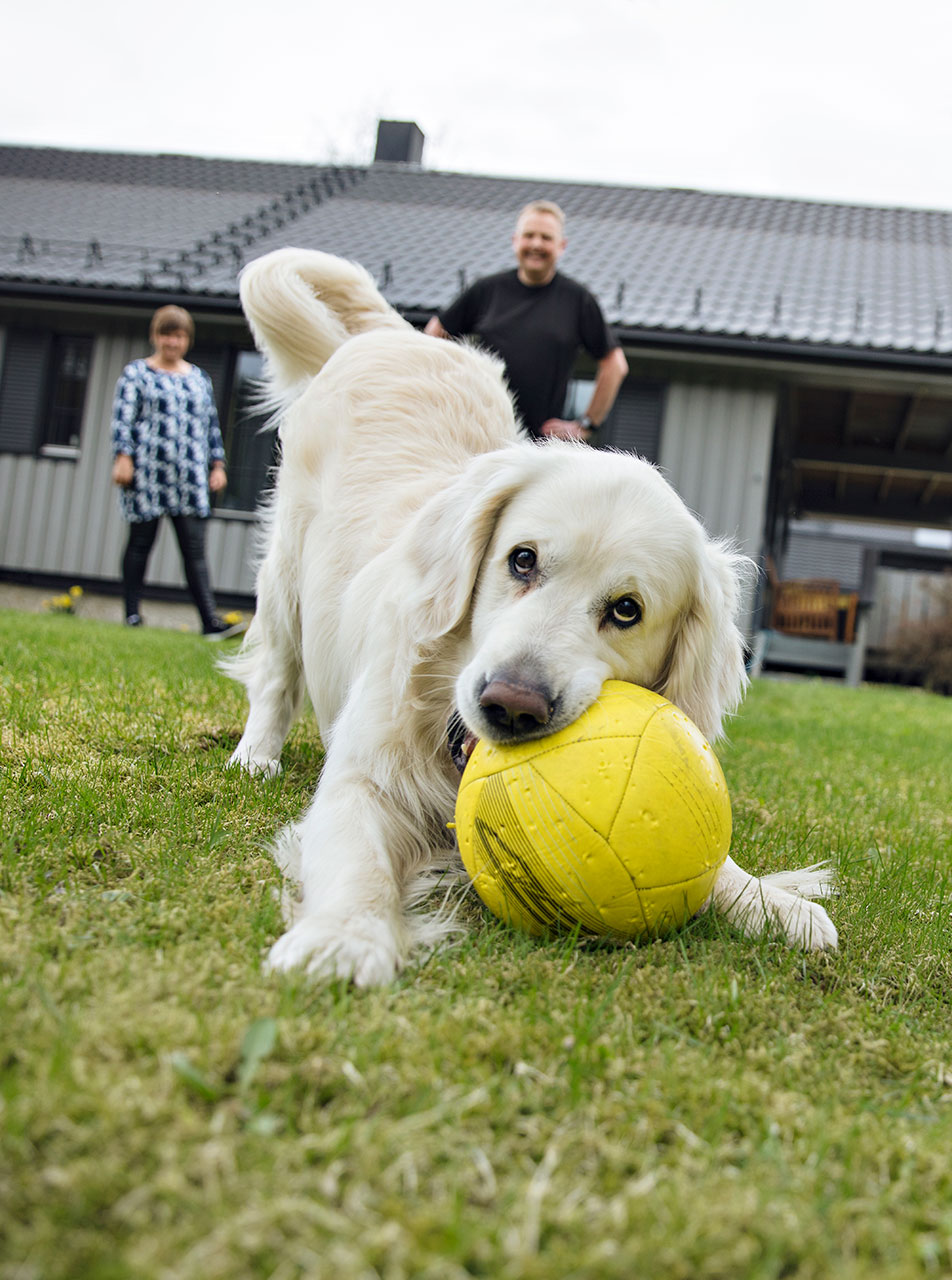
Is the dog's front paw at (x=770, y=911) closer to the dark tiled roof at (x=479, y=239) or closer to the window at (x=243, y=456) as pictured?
the dark tiled roof at (x=479, y=239)

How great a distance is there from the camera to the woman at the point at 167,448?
8.70 meters

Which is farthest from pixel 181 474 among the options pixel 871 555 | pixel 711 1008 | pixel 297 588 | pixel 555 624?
pixel 871 555

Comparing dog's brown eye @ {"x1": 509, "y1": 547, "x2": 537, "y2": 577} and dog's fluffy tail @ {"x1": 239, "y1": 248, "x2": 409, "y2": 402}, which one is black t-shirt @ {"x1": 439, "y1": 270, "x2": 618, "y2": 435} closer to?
dog's fluffy tail @ {"x1": 239, "y1": 248, "x2": 409, "y2": 402}

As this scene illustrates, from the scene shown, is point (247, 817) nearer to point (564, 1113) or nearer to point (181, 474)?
point (564, 1113)

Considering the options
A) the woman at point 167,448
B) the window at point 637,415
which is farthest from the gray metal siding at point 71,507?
the window at point 637,415

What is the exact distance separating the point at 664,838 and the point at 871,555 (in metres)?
15.4

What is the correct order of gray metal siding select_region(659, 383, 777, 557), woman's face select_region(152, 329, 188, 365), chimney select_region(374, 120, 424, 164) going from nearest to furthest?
1. woman's face select_region(152, 329, 188, 365)
2. gray metal siding select_region(659, 383, 777, 557)
3. chimney select_region(374, 120, 424, 164)

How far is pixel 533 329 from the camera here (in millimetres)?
6047

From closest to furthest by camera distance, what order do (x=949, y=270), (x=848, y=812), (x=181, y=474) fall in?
(x=848, y=812) < (x=181, y=474) < (x=949, y=270)

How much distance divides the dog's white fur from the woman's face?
524 centimetres

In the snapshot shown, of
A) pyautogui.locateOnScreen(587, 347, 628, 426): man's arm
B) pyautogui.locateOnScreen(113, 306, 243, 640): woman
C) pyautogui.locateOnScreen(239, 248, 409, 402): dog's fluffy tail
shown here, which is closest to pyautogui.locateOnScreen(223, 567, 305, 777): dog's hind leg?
pyautogui.locateOnScreen(239, 248, 409, 402): dog's fluffy tail

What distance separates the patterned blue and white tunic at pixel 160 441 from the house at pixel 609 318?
6.04 ft

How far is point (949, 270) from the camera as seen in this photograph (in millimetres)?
15883

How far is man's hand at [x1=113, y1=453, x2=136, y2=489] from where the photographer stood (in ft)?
28.0
